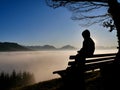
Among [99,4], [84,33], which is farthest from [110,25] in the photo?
[84,33]

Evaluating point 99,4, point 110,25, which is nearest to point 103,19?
point 110,25

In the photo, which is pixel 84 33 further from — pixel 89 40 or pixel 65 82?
pixel 65 82

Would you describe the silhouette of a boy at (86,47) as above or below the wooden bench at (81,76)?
above

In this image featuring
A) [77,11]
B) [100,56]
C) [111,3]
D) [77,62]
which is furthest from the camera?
[77,11]

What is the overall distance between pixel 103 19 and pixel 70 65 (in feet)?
38.2

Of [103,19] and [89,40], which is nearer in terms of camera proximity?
[89,40]

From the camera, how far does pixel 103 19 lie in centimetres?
2088

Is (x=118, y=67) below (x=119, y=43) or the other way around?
below

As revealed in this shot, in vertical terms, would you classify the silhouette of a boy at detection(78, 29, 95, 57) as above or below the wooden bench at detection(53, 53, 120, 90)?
above

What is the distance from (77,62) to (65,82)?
98 centimetres

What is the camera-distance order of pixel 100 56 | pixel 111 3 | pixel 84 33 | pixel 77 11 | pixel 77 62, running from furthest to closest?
1. pixel 77 11
2. pixel 111 3
3. pixel 100 56
4. pixel 84 33
5. pixel 77 62

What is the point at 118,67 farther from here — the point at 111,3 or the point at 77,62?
the point at 111,3

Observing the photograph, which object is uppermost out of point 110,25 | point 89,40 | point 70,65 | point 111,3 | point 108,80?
point 111,3

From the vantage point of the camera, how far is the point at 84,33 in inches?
418
